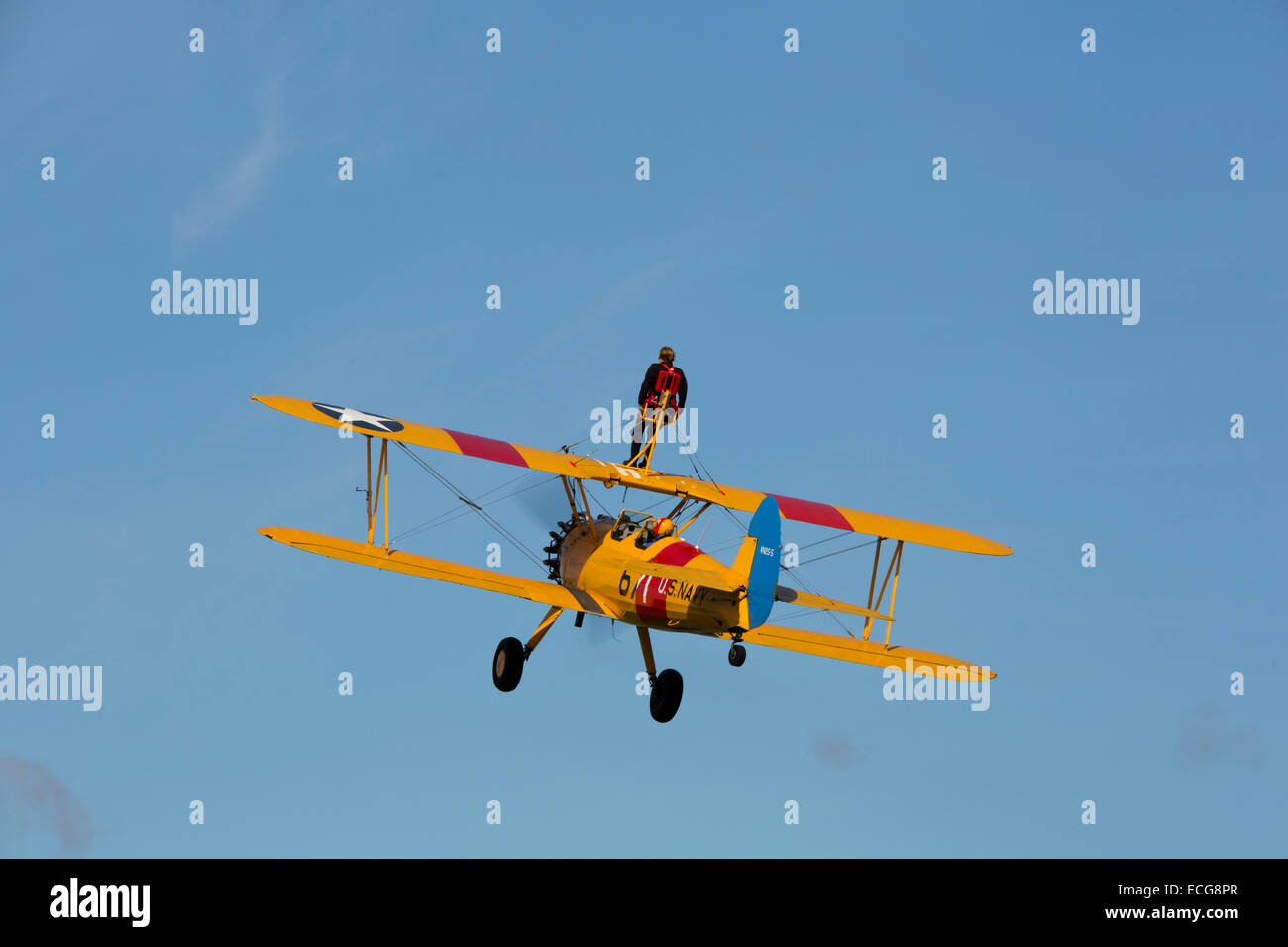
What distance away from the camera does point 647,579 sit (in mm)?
37906

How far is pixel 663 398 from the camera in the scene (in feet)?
133

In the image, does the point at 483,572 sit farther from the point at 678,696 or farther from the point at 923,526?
the point at 923,526

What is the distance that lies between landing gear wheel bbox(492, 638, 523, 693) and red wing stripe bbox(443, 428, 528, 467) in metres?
3.16

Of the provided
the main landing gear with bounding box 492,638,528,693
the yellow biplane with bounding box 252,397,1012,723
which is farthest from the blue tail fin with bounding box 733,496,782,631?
the main landing gear with bounding box 492,638,528,693

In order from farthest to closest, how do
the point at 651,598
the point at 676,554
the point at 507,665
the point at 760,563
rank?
the point at 507,665
the point at 676,554
the point at 651,598
the point at 760,563

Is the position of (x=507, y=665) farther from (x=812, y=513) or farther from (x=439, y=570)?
(x=812, y=513)

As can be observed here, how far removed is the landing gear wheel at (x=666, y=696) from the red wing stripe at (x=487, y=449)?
4.33 m

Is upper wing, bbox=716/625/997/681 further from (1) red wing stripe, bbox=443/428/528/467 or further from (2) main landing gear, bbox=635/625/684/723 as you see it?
(1) red wing stripe, bbox=443/428/528/467

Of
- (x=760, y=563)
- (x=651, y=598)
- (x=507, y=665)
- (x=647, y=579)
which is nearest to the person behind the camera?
(x=760, y=563)

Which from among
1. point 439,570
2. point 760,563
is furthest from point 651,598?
point 439,570

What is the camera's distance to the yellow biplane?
3653 cm

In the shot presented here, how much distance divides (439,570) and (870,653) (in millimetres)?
7307

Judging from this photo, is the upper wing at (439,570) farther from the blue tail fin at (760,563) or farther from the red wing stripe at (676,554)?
the blue tail fin at (760,563)
